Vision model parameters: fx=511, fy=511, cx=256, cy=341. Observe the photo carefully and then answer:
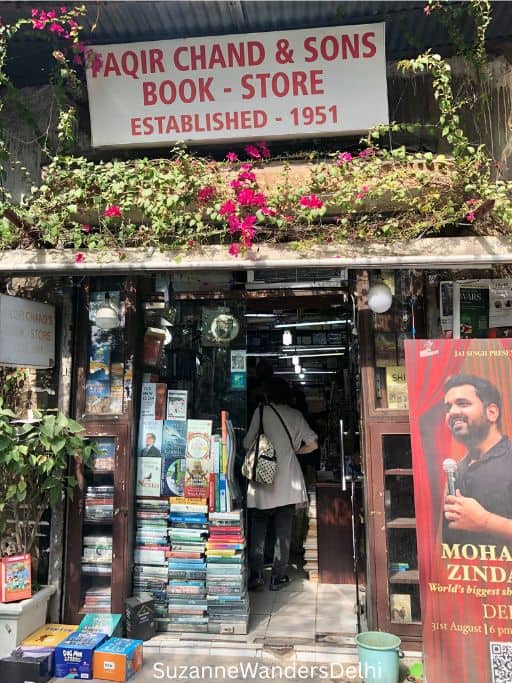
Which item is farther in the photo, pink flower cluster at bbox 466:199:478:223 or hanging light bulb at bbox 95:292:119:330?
hanging light bulb at bbox 95:292:119:330

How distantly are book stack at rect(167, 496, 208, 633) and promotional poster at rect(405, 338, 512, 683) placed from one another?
1927 mm

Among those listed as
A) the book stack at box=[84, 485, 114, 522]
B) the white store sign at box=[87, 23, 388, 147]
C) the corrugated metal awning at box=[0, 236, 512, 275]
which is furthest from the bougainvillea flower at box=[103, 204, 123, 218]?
the book stack at box=[84, 485, 114, 522]

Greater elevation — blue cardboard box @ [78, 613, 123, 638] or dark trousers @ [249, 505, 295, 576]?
dark trousers @ [249, 505, 295, 576]

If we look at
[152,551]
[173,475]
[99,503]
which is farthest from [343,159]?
[152,551]

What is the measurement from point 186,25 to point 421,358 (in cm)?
343

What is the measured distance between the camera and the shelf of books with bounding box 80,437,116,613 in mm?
4320

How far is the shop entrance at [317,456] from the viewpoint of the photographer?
458cm

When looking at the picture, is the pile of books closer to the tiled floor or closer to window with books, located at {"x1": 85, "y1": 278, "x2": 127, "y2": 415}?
window with books, located at {"x1": 85, "y1": 278, "x2": 127, "y2": 415}

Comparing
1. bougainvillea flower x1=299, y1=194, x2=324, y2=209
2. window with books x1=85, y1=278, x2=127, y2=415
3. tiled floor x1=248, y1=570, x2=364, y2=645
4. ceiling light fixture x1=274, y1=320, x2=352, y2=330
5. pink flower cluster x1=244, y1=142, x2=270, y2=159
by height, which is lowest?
tiled floor x1=248, y1=570, x2=364, y2=645

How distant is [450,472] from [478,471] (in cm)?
17

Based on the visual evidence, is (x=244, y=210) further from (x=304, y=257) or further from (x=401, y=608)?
(x=401, y=608)

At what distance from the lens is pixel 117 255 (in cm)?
386

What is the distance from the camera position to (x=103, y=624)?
402cm

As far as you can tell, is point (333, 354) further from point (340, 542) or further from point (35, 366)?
point (35, 366)
